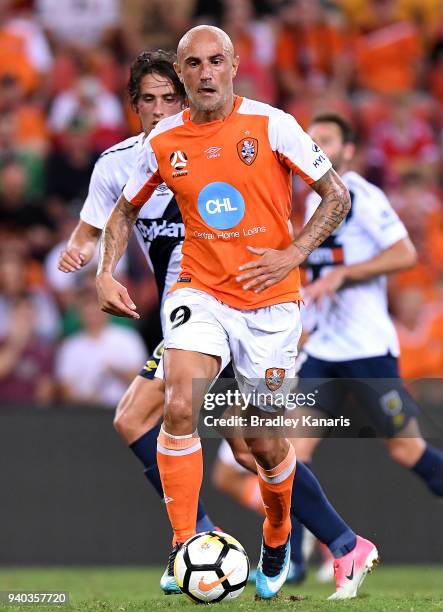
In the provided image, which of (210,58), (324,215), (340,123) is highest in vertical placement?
(210,58)

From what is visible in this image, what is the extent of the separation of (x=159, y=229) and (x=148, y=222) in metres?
0.08

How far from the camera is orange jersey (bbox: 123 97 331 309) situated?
545 centimetres

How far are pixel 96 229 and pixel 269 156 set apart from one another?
5.04ft

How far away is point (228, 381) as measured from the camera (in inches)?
250

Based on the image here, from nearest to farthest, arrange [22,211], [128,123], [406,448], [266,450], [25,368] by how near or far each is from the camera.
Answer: [266,450], [406,448], [25,368], [22,211], [128,123]

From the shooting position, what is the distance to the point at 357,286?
802 cm

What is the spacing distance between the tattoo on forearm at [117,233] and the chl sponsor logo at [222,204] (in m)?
0.46

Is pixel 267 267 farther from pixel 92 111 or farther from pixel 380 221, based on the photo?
pixel 92 111

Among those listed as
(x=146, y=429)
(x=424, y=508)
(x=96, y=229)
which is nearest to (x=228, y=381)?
(x=146, y=429)

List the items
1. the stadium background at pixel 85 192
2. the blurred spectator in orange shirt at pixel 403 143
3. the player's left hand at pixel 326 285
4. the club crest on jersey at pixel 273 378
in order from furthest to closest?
the blurred spectator in orange shirt at pixel 403 143
the stadium background at pixel 85 192
the player's left hand at pixel 326 285
the club crest on jersey at pixel 273 378

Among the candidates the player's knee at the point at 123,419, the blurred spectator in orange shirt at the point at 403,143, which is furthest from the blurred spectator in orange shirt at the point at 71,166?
the player's knee at the point at 123,419

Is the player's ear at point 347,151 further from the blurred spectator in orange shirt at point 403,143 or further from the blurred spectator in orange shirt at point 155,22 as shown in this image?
the blurred spectator in orange shirt at point 155,22

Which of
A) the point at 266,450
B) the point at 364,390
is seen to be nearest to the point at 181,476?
the point at 266,450

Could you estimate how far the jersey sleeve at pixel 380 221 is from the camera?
7.79 m
